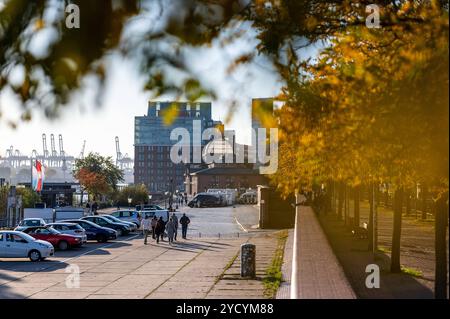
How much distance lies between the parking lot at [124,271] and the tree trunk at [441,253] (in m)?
6.54

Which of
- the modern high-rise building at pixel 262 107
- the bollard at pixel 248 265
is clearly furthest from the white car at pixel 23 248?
the modern high-rise building at pixel 262 107

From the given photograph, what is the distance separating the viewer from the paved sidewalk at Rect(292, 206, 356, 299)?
10.1 meters

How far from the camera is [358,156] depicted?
1016 centimetres

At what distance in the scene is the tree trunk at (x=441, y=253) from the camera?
14.4m

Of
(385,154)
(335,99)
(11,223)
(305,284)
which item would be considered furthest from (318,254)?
(11,223)

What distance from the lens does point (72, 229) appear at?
124 ft

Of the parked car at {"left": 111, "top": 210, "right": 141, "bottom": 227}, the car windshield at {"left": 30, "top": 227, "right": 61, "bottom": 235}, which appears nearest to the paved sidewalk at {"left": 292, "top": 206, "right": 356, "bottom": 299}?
the car windshield at {"left": 30, "top": 227, "right": 61, "bottom": 235}

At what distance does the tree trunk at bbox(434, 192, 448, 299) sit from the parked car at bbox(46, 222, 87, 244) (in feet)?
79.3

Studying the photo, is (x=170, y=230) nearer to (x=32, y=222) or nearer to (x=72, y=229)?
(x=72, y=229)

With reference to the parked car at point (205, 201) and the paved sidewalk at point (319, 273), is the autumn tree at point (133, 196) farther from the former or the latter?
the paved sidewalk at point (319, 273)

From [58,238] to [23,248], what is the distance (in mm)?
5181

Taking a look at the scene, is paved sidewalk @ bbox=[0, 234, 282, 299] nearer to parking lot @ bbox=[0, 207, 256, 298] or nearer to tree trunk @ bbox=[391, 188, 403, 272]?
parking lot @ bbox=[0, 207, 256, 298]

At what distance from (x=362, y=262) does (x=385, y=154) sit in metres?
13.3

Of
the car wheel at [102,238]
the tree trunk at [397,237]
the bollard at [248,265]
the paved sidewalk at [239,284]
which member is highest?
the tree trunk at [397,237]
